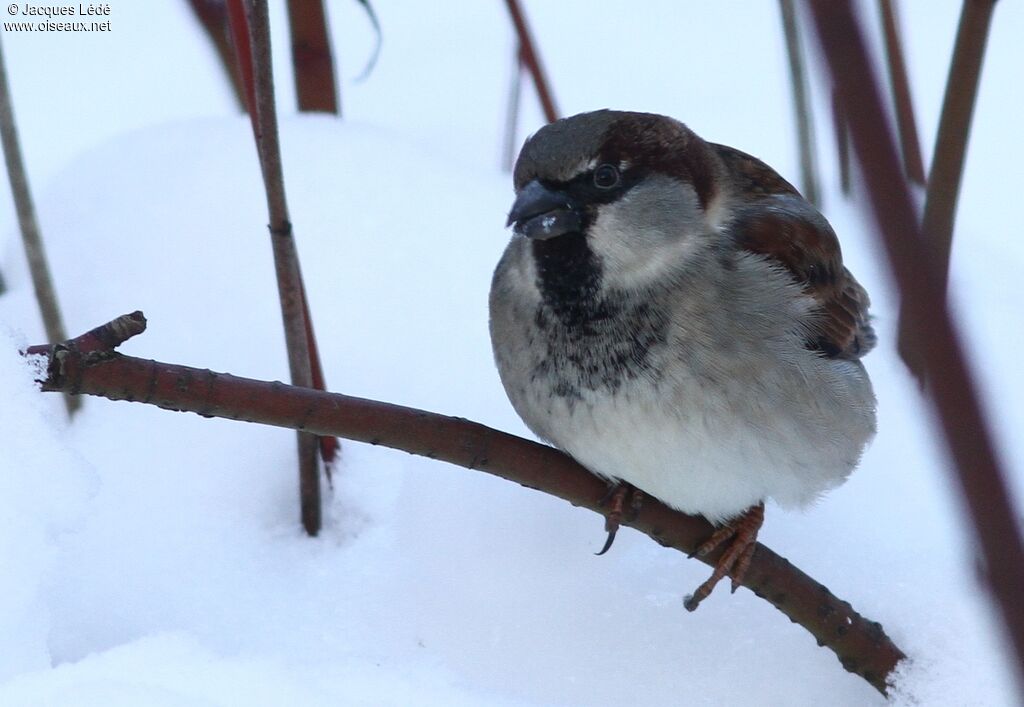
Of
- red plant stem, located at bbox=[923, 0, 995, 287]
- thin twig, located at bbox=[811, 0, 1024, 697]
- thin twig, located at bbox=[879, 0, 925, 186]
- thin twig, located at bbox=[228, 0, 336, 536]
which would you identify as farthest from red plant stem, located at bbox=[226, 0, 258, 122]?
thin twig, located at bbox=[811, 0, 1024, 697]

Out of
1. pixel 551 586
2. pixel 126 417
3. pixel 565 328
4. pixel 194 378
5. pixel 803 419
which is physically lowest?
pixel 551 586

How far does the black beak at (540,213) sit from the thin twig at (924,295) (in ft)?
4.41

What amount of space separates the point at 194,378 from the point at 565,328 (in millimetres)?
648

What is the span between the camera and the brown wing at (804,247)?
2.00 meters

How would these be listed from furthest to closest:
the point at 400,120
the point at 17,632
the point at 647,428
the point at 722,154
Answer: the point at 400,120, the point at 722,154, the point at 647,428, the point at 17,632

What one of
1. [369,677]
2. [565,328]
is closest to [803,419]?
[565,328]

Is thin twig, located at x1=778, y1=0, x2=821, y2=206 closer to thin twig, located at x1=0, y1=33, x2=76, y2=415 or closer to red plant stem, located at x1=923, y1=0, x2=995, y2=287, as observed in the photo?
red plant stem, located at x1=923, y1=0, x2=995, y2=287

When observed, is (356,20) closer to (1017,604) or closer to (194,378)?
(194,378)

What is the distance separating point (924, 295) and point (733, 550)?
1507mm

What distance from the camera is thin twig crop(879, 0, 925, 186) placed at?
9.08ft

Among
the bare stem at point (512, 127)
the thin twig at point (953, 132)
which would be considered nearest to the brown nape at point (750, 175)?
the thin twig at point (953, 132)

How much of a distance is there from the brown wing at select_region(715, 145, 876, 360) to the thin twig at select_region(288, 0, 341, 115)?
1.14m

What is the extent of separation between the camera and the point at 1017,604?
0.46 meters

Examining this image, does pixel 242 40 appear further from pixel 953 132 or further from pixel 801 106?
pixel 801 106
